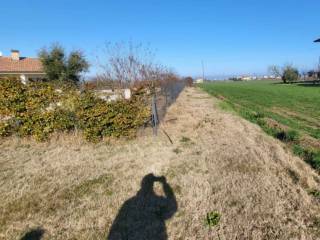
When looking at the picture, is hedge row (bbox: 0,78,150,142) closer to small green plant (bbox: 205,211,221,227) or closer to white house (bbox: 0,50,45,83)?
small green plant (bbox: 205,211,221,227)

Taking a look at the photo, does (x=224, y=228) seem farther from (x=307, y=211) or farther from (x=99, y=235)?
(x=99, y=235)

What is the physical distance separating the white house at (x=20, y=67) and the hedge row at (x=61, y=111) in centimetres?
2257

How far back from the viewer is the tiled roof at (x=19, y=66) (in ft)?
88.5

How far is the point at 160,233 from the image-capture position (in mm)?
2779

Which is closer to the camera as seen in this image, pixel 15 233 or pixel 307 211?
pixel 15 233

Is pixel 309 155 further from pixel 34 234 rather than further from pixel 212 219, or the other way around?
pixel 34 234

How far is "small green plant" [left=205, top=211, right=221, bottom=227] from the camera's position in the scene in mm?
2928

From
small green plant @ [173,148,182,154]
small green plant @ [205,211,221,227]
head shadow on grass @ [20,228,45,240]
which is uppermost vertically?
small green plant @ [173,148,182,154]

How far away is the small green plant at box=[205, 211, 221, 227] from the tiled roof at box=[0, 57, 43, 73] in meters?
28.1

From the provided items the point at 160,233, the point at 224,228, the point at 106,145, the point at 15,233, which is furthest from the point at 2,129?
the point at 224,228

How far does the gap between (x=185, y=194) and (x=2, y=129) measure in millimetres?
5674

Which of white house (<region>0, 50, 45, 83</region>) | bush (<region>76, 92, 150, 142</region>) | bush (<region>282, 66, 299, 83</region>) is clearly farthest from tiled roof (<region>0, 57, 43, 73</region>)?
bush (<region>282, 66, 299, 83</region>)

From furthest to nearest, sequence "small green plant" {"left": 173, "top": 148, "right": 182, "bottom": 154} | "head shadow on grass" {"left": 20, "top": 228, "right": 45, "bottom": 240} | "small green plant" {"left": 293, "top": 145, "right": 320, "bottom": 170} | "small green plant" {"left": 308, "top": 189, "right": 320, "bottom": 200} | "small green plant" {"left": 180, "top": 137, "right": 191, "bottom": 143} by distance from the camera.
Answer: "small green plant" {"left": 180, "top": 137, "right": 191, "bottom": 143}
"small green plant" {"left": 173, "top": 148, "right": 182, "bottom": 154}
"small green plant" {"left": 293, "top": 145, "right": 320, "bottom": 170}
"small green plant" {"left": 308, "top": 189, "right": 320, "bottom": 200}
"head shadow on grass" {"left": 20, "top": 228, "right": 45, "bottom": 240}

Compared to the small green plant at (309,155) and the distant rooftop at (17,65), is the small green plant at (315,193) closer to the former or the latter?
the small green plant at (309,155)
